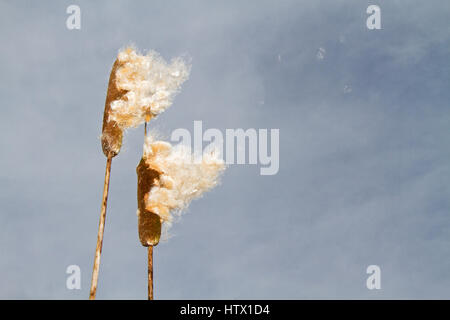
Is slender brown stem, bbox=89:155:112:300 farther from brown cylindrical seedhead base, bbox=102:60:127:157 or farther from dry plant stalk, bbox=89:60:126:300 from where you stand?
brown cylindrical seedhead base, bbox=102:60:127:157

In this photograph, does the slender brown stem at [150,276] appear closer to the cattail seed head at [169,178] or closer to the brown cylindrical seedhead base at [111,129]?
the cattail seed head at [169,178]

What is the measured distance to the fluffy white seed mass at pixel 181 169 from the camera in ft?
35.8

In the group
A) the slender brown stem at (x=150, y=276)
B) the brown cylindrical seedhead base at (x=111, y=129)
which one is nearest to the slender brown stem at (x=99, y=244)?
the slender brown stem at (x=150, y=276)

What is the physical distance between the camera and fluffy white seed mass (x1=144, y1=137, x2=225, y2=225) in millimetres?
10922

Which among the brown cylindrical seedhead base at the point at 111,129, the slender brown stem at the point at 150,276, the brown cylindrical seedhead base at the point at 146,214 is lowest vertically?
the slender brown stem at the point at 150,276

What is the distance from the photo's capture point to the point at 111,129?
10930 mm

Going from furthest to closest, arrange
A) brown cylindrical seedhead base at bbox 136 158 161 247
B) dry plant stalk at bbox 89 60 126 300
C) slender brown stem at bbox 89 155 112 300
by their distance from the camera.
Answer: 1. brown cylindrical seedhead base at bbox 136 158 161 247
2. dry plant stalk at bbox 89 60 126 300
3. slender brown stem at bbox 89 155 112 300

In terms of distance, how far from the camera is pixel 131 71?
11547 millimetres

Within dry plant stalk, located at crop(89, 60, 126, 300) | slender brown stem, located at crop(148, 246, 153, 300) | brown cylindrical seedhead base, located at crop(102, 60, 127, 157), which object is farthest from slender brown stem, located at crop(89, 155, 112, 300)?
brown cylindrical seedhead base, located at crop(102, 60, 127, 157)

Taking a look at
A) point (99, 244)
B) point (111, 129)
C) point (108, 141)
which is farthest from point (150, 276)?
point (111, 129)
